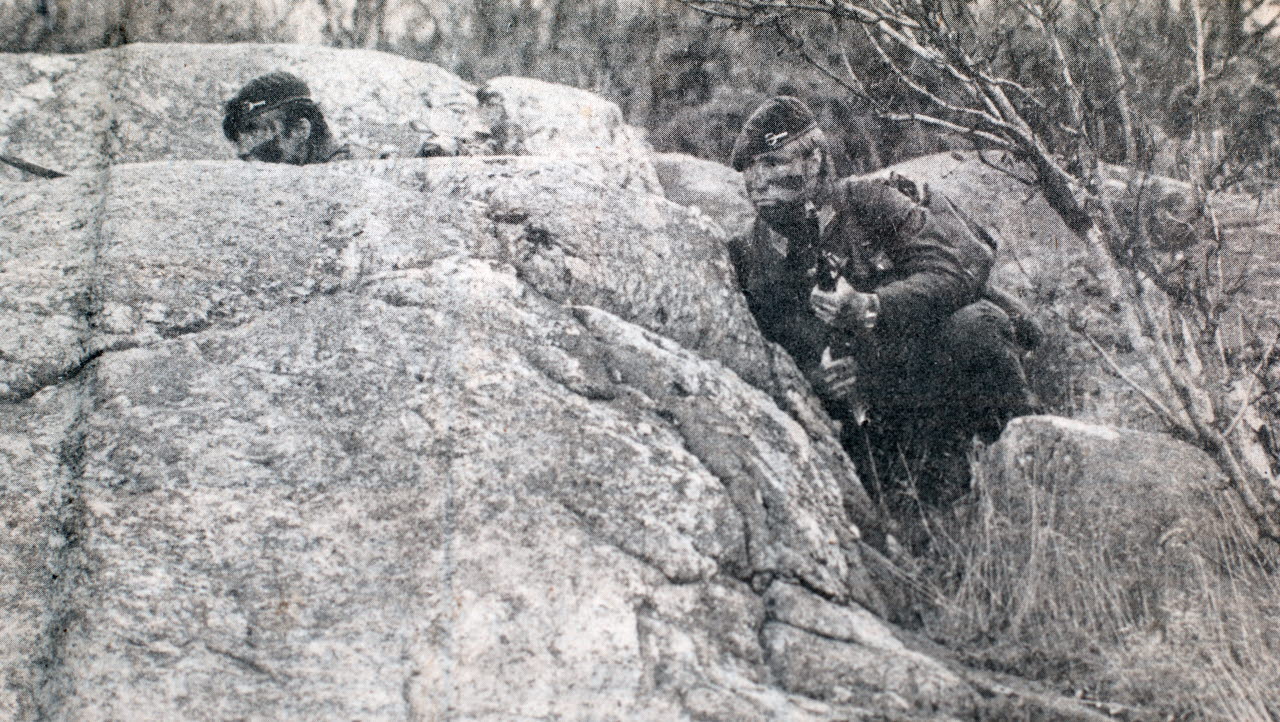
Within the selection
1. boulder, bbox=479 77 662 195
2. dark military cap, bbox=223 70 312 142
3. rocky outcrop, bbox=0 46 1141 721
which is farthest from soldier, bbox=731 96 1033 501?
dark military cap, bbox=223 70 312 142

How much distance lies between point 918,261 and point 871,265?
169 millimetres

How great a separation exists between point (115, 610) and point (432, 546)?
769 millimetres

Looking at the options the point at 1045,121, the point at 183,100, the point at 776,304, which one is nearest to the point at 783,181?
the point at 776,304

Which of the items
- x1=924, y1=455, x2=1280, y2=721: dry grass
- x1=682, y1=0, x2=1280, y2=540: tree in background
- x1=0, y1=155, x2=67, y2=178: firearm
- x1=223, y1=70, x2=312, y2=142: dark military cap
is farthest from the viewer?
x1=223, y1=70, x2=312, y2=142: dark military cap

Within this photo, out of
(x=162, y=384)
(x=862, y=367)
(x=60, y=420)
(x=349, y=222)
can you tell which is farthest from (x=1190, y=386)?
(x=60, y=420)

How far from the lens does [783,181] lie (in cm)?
333

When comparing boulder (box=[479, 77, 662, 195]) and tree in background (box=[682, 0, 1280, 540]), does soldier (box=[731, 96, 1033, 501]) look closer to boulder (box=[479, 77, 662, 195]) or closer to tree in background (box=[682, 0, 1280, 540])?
tree in background (box=[682, 0, 1280, 540])

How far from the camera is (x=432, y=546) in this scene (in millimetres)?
2246

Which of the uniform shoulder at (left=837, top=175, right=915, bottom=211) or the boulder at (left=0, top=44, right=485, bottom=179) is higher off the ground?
the uniform shoulder at (left=837, top=175, right=915, bottom=211)

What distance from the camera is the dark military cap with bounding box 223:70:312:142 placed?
3.45 metres

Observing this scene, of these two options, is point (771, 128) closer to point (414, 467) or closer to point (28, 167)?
point (414, 467)

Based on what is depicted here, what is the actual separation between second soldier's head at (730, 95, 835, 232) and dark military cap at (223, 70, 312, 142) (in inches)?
70.4

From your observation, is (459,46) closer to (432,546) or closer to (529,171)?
(529,171)

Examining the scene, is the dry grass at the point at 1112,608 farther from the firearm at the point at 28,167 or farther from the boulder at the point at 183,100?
the firearm at the point at 28,167
